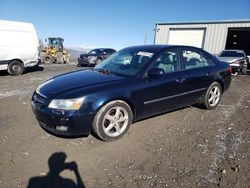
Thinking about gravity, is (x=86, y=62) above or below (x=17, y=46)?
below

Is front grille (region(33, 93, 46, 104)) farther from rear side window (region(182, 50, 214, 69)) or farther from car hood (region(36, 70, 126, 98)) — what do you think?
rear side window (region(182, 50, 214, 69))

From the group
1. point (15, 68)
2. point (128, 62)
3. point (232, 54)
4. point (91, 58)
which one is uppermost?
point (232, 54)

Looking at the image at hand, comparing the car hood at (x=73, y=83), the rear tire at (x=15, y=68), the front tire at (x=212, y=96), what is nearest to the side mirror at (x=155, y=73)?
the car hood at (x=73, y=83)

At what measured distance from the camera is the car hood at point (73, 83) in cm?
370

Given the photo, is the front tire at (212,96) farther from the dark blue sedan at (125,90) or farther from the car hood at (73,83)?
the car hood at (73,83)

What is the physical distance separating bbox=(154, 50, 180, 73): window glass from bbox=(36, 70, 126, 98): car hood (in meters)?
0.89

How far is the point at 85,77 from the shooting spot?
4270 mm

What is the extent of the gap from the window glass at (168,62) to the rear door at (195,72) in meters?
0.19

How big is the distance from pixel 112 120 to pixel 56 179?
1.36 meters

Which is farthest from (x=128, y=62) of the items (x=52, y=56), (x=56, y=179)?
(x=52, y=56)

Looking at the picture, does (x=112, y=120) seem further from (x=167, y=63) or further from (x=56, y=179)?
(x=167, y=63)

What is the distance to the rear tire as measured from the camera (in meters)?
11.1

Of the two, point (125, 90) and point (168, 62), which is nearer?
point (125, 90)

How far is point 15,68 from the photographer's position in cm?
1130
